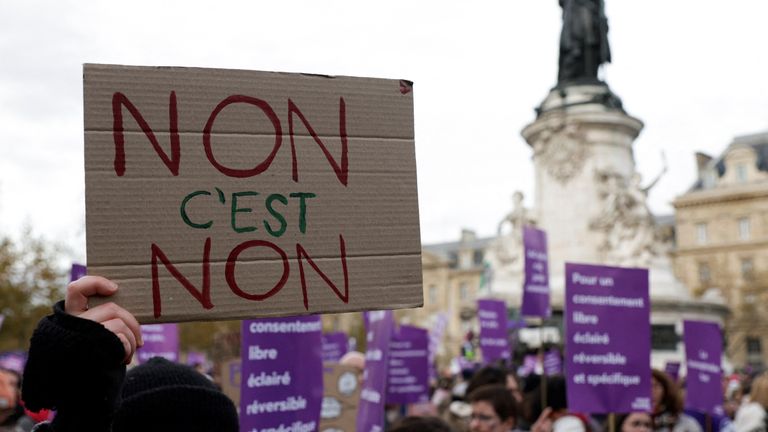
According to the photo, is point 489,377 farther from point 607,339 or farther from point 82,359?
point 82,359

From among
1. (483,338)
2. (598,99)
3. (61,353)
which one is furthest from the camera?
(598,99)

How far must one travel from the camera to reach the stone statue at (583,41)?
24.0 m

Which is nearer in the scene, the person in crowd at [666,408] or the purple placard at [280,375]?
the purple placard at [280,375]

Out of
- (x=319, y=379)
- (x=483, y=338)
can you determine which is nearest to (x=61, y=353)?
(x=319, y=379)

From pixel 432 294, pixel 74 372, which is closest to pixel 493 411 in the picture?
pixel 74 372

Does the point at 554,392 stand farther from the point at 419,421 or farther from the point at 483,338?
the point at 483,338

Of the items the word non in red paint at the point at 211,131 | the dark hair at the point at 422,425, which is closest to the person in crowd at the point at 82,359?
the word non in red paint at the point at 211,131

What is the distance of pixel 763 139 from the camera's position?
68.1 meters

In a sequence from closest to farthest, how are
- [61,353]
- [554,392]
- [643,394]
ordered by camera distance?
[61,353]
[643,394]
[554,392]

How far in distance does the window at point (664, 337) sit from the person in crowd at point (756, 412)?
51.2 feet

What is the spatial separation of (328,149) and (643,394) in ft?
13.7

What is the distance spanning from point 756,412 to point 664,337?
16.0 metres

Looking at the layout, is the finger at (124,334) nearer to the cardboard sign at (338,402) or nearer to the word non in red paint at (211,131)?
the word non in red paint at (211,131)

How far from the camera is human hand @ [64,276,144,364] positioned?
1833 millimetres
